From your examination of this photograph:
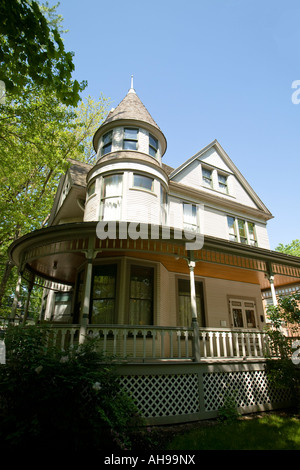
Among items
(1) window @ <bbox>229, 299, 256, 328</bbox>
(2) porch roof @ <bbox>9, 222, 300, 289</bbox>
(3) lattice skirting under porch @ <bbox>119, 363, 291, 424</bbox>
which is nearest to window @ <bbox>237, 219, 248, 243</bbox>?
(2) porch roof @ <bbox>9, 222, 300, 289</bbox>

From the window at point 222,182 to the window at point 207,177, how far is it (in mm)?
672

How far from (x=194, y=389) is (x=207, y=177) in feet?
36.8

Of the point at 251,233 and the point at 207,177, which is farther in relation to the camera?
the point at 207,177

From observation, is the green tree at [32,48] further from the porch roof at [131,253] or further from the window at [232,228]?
the window at [232,228]

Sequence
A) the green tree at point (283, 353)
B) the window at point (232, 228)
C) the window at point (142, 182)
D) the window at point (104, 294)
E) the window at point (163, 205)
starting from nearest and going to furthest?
the green tree at point (283, 353), the window at point (104, 294), the window at point (142, 182), the window at point (163, 205), the window at point (232, 228)

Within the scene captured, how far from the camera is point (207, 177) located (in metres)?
15.0

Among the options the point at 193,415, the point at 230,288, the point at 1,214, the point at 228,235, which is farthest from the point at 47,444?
the point at 1,214

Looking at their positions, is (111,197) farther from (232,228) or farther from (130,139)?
(232,228)

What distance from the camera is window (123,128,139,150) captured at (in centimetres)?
1139

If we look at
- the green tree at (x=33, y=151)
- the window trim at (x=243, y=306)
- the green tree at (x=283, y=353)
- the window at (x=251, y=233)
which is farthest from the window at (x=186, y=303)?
the green tree at (x=33, y=151)

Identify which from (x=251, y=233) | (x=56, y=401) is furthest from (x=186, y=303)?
(x=56, y=401)

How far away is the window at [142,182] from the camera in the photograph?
10602 millimetres

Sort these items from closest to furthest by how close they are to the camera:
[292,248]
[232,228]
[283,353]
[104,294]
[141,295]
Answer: [283,353] < [104,294] < [141,295] < [232,228] < [292,248]
